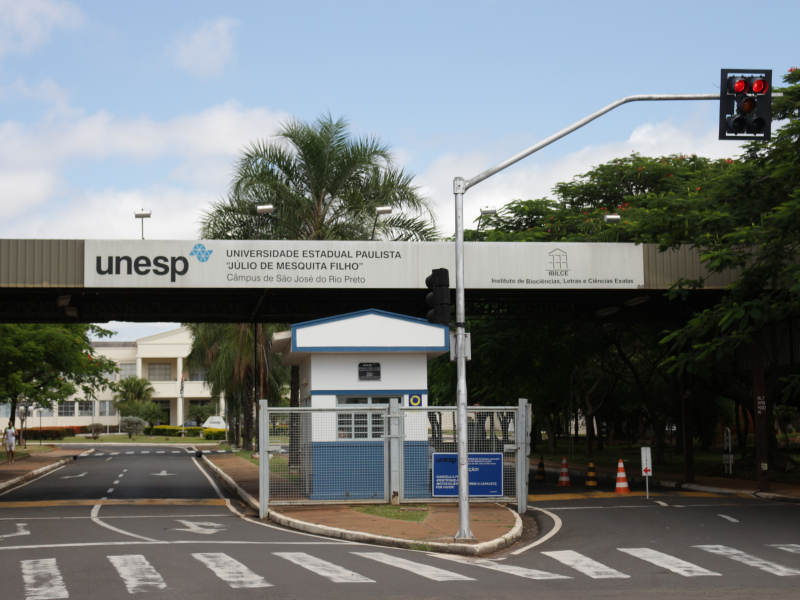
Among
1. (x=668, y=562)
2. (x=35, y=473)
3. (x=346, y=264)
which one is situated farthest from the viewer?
(x=35, y=473)

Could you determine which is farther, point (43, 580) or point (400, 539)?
point (400, 539)

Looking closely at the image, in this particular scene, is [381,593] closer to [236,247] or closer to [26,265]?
[236,247]

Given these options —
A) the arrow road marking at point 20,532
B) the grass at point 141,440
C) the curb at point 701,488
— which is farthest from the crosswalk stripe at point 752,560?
the grass at point 141,440

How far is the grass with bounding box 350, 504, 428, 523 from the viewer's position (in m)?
16.4

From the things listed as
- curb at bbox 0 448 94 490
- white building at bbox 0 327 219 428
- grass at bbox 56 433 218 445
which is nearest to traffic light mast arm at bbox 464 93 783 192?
curb at bbox 0 448 94 490

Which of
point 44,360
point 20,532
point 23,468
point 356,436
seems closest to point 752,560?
point 356,436

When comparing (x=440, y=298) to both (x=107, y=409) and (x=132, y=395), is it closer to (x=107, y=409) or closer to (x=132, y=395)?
(x=132, y=395)

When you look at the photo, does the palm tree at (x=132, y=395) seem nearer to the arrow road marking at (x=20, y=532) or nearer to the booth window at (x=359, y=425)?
the booth window at (x=359, y=425)

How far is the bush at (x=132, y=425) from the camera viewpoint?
3413 inches

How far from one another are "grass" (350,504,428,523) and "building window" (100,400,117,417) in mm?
87717

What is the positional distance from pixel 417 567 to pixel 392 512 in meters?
5.99

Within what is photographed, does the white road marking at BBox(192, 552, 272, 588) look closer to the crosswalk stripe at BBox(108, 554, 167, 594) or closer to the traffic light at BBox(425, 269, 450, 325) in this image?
the crosswalk stripe at BBox(108, 554, 167, 594)

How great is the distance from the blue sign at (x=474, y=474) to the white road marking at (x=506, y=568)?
5268 mm

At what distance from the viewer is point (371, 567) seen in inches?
437
